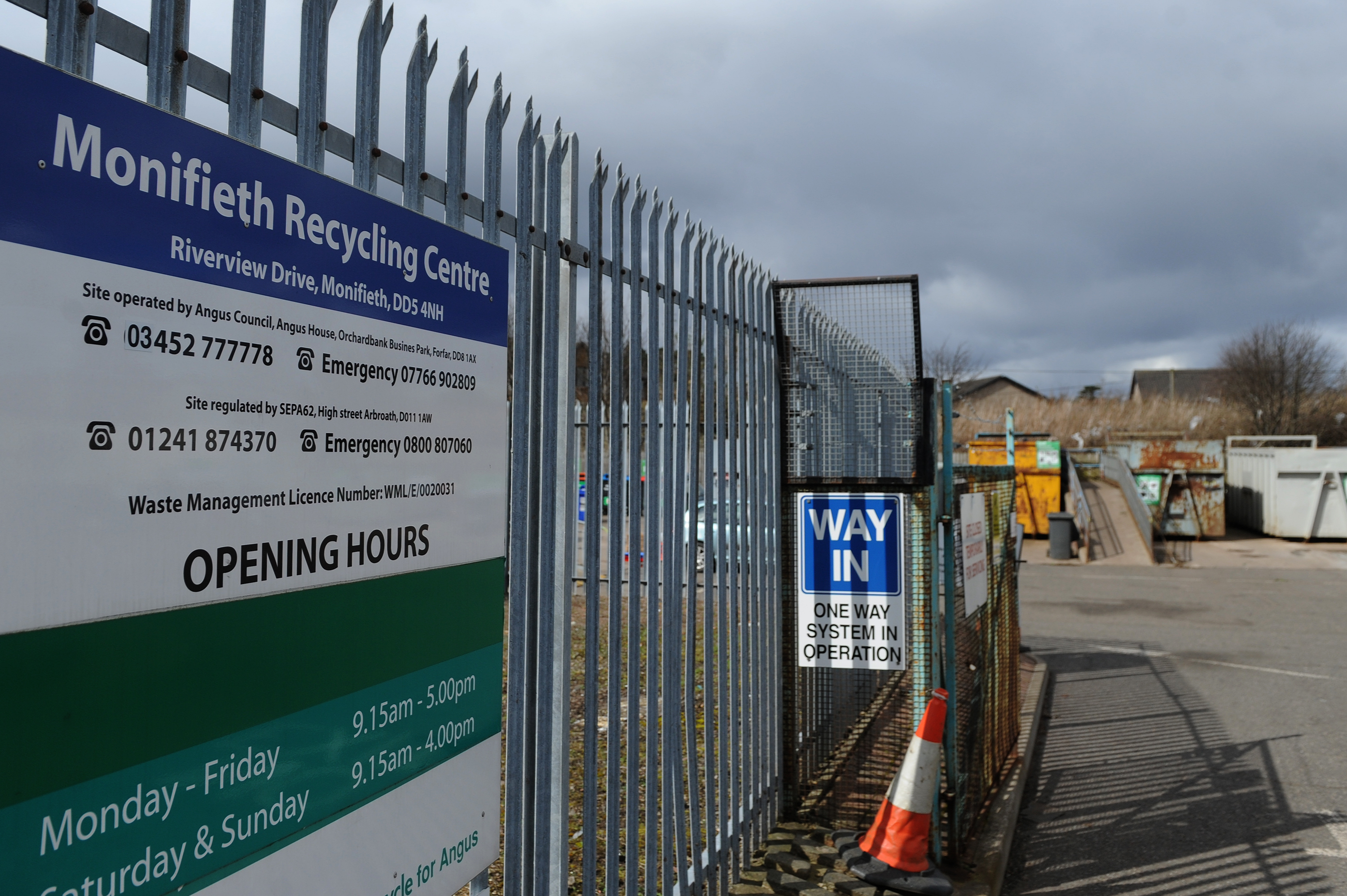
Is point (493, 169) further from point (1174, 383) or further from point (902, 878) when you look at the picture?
point (1174, 383)

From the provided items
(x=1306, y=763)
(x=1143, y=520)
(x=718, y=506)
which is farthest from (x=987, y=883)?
(x=1143, y=520)

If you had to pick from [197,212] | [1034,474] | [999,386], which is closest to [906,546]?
[197,212]

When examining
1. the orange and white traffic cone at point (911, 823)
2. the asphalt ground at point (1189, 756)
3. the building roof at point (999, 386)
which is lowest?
the asphalt ground at point (1189, 756)

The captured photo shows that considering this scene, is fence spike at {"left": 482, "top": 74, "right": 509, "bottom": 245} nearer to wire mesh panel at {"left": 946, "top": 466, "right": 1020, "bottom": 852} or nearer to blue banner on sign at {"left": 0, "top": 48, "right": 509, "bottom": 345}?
blue banner on sign at {"left": 0, "top": 48, "right": 509, "bottom": 345}

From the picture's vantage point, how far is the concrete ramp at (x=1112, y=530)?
19.2 metres

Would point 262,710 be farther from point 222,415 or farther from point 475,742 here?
point 475,742

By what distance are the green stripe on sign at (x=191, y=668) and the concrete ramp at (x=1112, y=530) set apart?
19.5 meters

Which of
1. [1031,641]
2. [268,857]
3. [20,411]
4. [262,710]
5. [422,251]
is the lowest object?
[1031,641]

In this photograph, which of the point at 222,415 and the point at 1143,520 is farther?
the point at 1143,520

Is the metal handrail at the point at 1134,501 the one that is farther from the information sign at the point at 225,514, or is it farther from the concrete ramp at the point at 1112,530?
the information sign at the point at 225,514

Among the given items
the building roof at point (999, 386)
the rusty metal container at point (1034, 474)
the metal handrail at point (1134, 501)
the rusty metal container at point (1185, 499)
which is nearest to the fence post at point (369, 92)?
the metal handrail at point (1134, 501)

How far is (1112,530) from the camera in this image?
2136 centimetres

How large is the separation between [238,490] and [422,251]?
2.27ft

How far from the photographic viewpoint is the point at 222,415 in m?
1.52
